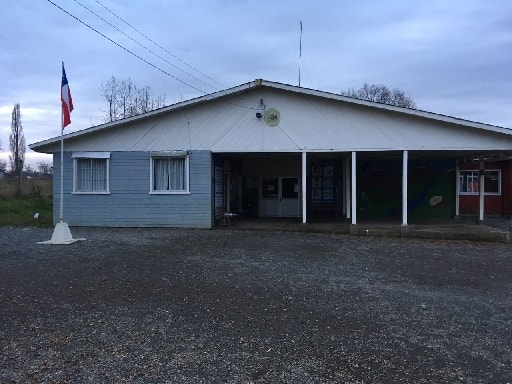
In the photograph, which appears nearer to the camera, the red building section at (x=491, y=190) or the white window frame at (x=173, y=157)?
the white window frame at (x=173, y=157)

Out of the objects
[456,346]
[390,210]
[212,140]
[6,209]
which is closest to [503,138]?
[390,210]

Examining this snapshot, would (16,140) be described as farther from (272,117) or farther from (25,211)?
(272,117)

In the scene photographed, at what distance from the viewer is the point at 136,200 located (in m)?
16.7

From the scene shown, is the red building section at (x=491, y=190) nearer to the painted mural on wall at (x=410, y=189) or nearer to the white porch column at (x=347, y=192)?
the painted mural on wall at (x=410, y=189)

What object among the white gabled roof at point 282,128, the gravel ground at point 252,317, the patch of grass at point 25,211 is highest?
the white gabled roof at point 282,128

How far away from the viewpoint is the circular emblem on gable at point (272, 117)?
16.0 meters

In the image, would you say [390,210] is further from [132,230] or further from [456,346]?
[456,346]

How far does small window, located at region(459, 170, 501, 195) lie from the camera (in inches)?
930

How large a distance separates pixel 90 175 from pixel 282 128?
7.04 meters

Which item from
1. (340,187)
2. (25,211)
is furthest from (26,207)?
(340,187)

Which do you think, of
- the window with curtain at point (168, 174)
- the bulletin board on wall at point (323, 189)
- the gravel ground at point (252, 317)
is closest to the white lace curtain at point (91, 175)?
the window with curtain at point (168, 174)

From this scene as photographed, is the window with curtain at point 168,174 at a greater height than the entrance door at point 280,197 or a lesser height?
greater

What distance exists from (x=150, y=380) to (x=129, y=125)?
542 inches

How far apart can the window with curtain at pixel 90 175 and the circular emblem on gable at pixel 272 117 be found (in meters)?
5.94
